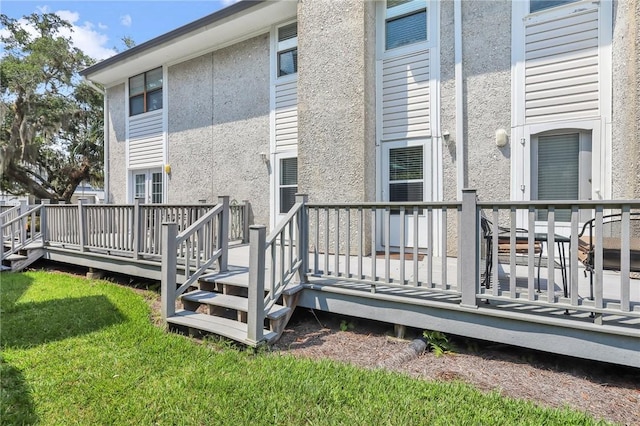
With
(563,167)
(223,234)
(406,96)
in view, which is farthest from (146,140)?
(563,167)

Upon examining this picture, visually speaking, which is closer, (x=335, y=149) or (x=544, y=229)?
(x=544, y=229)

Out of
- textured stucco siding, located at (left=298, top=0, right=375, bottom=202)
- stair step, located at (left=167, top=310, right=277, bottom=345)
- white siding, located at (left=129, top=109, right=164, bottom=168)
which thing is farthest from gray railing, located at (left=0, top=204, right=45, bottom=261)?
textured stucco siding, located at (left=298, top=0, right=375, bottom=202)

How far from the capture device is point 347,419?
7.64 feet

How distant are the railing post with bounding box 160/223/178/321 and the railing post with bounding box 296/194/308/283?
1483 millimetres

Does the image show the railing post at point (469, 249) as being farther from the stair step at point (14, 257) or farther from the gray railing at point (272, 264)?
the stair step at point (14, 257)

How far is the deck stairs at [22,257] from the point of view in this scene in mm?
7211

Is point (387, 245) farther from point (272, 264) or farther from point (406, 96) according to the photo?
point (406, 96)

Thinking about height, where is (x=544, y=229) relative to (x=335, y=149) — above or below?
below

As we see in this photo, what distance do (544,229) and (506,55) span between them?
114 inches

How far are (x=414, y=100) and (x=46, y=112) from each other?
56.7 feet

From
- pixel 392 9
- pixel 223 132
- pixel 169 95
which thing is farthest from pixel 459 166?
pixel 169 95

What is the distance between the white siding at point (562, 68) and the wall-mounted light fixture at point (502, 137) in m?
0.36

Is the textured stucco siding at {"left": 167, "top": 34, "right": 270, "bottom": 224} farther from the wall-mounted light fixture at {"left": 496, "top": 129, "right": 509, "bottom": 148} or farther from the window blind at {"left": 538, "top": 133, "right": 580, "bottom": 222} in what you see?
the window blind at {"left": 538, "top": 133, "right": 580, "bottom": 222}

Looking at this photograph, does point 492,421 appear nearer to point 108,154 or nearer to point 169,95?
point 169,95
